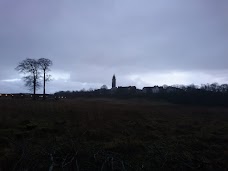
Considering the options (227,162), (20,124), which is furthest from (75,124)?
(227,162)

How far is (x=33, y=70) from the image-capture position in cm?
5650

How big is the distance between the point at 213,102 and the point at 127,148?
172 ft

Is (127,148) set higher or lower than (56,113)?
lower

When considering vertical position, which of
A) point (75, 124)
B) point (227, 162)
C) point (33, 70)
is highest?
point (33, 70)

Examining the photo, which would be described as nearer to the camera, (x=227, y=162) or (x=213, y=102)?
(x=227, y=162)

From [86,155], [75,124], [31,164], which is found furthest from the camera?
[75,124]

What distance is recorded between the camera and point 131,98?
80.8 metres

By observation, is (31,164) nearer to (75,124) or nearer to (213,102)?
(75,124)

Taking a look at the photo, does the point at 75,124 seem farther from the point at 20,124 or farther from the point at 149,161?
the point at 149,161

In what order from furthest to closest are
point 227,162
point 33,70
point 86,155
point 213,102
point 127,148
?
point 213,102
point 33,70
point 127,148
point 227,162
point 86,155

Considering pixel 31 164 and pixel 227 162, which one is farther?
pixel 227 162

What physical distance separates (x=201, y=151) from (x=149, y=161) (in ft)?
18.4

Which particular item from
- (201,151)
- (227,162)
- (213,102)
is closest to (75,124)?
(201,151)

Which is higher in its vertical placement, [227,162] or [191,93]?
[191,93]
